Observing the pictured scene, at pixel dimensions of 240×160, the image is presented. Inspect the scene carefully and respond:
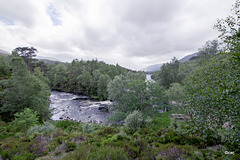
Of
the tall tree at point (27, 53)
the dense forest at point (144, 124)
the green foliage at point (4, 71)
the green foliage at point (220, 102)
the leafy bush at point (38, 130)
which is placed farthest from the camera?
the tall tree at point (27, 53)

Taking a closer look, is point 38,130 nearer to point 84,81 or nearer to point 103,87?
point 103,87

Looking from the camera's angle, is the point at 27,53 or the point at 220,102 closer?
the point at 220,102

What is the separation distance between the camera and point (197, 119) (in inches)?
199

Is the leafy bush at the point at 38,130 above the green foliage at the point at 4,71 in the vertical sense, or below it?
below

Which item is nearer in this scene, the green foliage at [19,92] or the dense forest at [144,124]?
the dense forest at [144,124]

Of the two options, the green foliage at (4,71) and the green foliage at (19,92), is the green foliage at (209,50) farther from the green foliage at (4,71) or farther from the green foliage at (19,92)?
the green foliage at (4,71)

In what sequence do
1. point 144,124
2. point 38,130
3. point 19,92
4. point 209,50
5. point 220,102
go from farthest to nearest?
point 209,50
point 19,92
point 144,124
point 38,130
point 220,102

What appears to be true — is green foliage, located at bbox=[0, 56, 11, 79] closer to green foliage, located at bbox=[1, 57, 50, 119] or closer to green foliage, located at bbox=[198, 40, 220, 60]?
green foliage, located at bbox=[1, 57, 50, 119]

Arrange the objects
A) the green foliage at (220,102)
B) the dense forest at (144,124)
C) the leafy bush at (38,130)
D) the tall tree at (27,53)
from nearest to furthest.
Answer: the green foliage at (220,102) < the dense forest at (144,124) < the leafy bush at (38,130) < the tall tree at (27,53)

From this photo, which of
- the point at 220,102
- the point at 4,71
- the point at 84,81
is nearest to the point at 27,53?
the point at 4,71

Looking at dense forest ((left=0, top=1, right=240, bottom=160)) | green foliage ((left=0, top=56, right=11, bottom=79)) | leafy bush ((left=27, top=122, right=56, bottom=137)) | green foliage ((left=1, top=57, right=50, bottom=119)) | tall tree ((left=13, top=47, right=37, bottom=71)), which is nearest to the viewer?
dense forest ((left=0, top=1, right=240, bottom=160))

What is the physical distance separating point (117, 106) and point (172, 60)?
45812 millimetres

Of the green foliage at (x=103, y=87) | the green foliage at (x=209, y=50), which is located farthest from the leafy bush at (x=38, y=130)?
the green foliage at (x=209, y=50)

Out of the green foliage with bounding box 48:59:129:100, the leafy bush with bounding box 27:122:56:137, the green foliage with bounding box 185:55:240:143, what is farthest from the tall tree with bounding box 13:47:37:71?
the green foliage with bounding box 185:55:240:143
